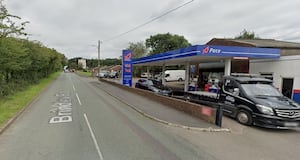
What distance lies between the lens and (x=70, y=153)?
526 cm

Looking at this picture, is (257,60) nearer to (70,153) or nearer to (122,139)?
(122,139)

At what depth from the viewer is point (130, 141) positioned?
20.5 ft

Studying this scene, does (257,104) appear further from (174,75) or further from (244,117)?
(174,75)

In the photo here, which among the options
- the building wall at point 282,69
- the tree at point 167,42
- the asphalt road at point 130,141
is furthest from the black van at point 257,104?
the tree at point 167,42

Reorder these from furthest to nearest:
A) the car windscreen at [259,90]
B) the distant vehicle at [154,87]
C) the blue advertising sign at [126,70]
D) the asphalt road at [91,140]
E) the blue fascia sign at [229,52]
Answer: the blue advertising sign at [126,70] < the distant vehicle at [154,87] < the blue fascia sign at [229,52] < the car windscreen at [259,90] < the asphalt road at [91,140]

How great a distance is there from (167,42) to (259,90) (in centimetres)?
6044

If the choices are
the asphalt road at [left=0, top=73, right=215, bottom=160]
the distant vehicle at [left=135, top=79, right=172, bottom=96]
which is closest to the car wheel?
the asphalt road at [left=0, top=73, right=215, bottom=160]

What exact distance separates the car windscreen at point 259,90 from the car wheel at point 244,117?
0.88m

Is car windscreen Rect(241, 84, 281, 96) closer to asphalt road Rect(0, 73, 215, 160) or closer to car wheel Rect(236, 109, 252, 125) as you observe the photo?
car wheel Rect(236, 109, 252, 125)

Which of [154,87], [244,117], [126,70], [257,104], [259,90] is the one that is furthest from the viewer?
[126,70]

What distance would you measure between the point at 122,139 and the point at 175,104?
19.2 ft

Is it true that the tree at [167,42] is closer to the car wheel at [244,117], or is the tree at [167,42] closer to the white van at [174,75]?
the white van at [174,75]

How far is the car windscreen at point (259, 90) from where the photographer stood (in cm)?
947

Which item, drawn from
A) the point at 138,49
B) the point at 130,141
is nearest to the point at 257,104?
the point at 130,141
